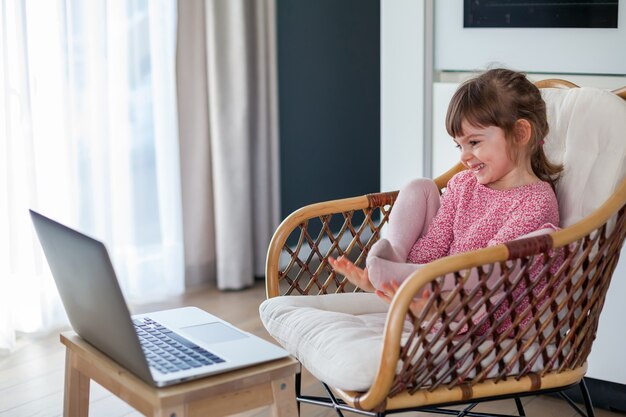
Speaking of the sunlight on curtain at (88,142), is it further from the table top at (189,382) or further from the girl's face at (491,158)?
the girl's face at (491,158)

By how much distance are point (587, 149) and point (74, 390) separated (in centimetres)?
111

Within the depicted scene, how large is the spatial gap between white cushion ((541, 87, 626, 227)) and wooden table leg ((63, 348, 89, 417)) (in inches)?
39.0

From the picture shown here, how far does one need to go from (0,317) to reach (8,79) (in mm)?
723

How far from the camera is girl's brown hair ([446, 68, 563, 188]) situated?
1.82 m

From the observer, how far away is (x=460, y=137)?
6.12 feet

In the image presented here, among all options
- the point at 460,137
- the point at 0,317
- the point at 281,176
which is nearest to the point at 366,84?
the point at 281,176

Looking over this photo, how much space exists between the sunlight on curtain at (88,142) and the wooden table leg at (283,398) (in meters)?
1.59

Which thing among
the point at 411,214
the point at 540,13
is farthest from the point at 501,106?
the point at 540,13

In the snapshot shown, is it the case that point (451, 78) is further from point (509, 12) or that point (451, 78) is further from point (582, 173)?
point (582, 173)

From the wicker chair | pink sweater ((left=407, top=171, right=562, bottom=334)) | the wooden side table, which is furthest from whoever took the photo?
pink sweater ((left=407, top=171, right=562, bottom=334))

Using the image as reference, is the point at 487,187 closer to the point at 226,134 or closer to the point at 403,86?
the point at 403,86

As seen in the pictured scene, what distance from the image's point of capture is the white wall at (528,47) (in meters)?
2.28

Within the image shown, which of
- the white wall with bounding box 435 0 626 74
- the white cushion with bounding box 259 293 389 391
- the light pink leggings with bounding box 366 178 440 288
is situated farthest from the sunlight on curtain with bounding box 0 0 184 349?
the light pink leggings with bounding box 366 178 440 288

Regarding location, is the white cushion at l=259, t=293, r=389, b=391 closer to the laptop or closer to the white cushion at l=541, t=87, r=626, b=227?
the laptop
